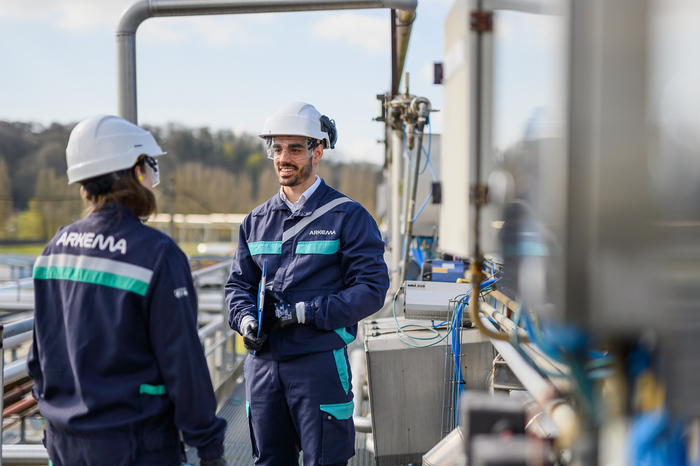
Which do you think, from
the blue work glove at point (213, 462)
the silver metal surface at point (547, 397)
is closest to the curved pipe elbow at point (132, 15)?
the blue work glove at point (213, 462)

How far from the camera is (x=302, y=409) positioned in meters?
2.11

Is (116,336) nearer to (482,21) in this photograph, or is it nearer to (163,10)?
(482,21)

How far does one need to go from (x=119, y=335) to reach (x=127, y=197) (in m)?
0.38

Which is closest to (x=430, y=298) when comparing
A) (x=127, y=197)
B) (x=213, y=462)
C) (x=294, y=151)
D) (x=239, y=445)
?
(x=294, y=151)

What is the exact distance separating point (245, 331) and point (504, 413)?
135 centimetres

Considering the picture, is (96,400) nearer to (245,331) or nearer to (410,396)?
(245,331)

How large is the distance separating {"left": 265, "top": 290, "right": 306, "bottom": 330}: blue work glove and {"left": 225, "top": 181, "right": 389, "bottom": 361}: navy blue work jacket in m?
0.03

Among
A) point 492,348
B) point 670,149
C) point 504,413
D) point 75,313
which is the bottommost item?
point 492,348

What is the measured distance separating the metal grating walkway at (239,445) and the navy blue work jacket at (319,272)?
128 cm

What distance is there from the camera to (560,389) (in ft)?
4.06

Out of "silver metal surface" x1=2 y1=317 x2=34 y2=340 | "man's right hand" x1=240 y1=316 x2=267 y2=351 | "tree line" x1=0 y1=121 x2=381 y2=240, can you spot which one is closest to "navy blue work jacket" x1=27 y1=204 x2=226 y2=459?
"man's right hand" x1=240 y1=316 x2=267 y2=351

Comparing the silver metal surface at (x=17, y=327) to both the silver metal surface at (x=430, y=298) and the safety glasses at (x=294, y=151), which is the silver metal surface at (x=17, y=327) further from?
the silver metal surface at (x=430, y=298)

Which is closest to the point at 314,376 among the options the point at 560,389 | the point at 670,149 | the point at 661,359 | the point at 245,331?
the point at 245,331

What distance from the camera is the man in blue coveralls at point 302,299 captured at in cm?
212
